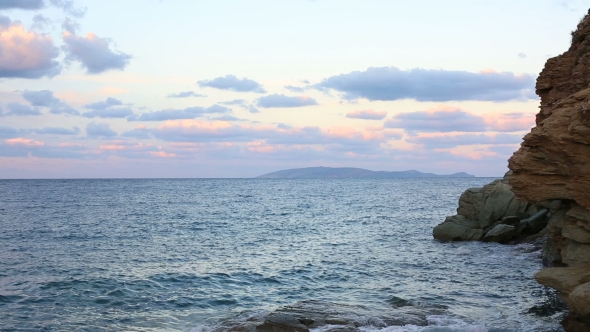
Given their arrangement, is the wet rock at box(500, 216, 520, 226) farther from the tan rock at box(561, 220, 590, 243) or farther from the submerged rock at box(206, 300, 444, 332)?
the submerged rock at box(206, 300, 444, 332)

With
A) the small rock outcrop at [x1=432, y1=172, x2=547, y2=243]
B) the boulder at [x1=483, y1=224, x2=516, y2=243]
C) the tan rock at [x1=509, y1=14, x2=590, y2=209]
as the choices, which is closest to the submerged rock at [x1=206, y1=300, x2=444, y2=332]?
the tan rock at [x1=509, y1=14, x2=590, y2=209]

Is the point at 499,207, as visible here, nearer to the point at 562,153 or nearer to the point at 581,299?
the point at 562,153

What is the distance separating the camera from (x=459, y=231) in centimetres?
4150

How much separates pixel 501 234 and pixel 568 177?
64.4ft

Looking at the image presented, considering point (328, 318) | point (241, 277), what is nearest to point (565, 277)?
point (328, 318)

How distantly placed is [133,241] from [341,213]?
36.1m

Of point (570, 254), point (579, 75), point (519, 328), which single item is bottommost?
point (519, 328)

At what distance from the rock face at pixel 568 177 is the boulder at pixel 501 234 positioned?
1445cm

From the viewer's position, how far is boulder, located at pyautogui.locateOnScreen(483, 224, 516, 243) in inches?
1515

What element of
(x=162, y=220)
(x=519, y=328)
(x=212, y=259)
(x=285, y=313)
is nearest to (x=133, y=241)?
(x=212, y=259)

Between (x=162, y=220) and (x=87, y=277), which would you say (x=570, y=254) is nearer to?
(x=87, y=277)

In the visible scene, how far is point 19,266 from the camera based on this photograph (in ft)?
103

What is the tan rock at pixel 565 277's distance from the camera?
18688 mm

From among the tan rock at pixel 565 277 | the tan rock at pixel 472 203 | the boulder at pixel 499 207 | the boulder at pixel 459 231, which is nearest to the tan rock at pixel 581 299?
the tan rock at pixel 565 277
